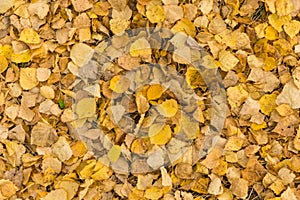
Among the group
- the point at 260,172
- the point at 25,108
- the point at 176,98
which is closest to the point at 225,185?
the point at 260,172

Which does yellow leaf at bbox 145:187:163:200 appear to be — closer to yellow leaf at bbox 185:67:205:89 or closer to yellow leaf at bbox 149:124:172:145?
yellow leaf at bbox 149:124:172:145

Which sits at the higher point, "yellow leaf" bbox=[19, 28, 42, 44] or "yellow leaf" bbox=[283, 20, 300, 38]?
"yellow leaf" bbox=[19, 28, 42, 44]

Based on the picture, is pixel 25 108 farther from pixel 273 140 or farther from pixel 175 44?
pixel 273 140

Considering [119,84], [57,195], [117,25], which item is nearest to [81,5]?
[117,25]

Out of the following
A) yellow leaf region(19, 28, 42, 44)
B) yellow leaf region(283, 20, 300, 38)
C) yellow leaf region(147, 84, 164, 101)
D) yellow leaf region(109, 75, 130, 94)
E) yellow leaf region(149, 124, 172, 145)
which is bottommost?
yellow leaf region(149, 124, 172, 145)

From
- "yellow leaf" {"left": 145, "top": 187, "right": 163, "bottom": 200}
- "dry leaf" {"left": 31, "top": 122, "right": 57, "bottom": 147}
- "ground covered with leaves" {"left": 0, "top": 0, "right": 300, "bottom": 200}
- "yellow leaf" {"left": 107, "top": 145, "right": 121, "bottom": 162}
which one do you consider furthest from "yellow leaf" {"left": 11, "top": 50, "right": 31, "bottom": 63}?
"yellow leaf" {"left": 145, "top": 187, "right": 163, "bottom": 200}
